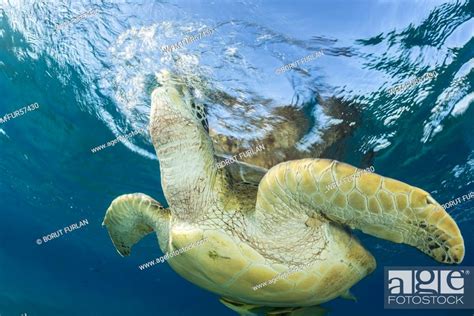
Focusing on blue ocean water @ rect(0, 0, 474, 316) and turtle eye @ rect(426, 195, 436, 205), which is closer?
turtle eye @ rect(426, 195, 436, 205)

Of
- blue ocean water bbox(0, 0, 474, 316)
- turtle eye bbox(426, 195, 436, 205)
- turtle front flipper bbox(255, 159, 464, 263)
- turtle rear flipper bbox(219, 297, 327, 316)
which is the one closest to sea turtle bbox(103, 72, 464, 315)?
turtle front flipper bbox(255, 159, 464, 263)

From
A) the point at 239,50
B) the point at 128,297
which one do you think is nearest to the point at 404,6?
the point at 239,50

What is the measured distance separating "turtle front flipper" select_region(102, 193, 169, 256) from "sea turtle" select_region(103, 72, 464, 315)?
1.0 inches

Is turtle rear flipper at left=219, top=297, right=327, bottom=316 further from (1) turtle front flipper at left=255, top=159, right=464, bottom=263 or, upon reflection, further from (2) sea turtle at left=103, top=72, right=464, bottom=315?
(1) turtle front flipper at left=255, top=159, right=464, bottom=263

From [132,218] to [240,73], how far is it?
3.16 m

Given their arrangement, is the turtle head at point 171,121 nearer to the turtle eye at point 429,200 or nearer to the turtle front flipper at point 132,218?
the turtle front flipper at point 132,218

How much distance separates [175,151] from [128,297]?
61.2 m

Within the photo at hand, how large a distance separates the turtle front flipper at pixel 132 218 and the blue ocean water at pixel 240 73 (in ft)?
8.72

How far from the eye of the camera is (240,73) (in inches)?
264

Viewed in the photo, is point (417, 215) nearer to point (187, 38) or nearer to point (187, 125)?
point (187, 125)

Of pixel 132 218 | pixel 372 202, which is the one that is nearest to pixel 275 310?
pixel 132 218

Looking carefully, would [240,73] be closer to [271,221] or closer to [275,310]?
[271,221]

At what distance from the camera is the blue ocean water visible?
6.00 metres

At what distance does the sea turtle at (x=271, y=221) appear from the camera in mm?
2863
